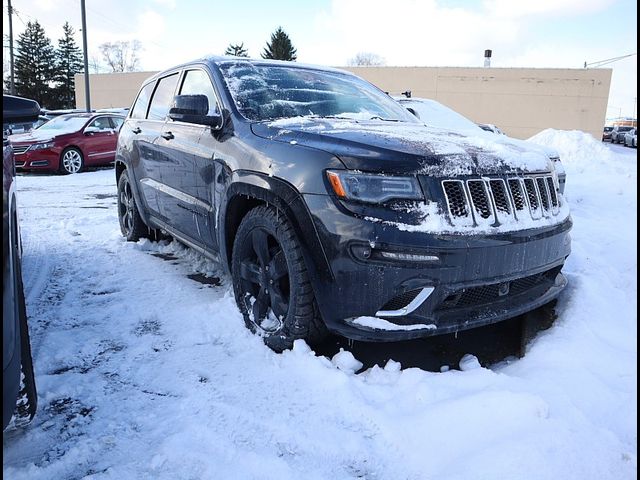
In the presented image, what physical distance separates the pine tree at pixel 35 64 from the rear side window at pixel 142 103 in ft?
163

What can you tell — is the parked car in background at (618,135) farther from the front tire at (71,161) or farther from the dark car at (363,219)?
the dark car at (363,219)

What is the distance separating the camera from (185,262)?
14.8ft

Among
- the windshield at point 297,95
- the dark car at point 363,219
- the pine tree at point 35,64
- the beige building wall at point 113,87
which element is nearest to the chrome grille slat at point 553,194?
the dark car at point 363,219

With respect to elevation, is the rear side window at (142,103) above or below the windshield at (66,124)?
above

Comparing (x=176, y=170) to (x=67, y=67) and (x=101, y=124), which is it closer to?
(x=101, y=124)

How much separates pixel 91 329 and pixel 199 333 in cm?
67

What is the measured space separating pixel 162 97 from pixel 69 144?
8.46m

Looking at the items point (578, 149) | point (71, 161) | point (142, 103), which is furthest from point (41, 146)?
point (578, 149)

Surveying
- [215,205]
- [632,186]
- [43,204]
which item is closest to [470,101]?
[632,186]

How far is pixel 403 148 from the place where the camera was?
238 cm

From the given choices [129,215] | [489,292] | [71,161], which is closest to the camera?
[489,292]

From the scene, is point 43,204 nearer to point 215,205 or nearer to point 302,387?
point 215,205

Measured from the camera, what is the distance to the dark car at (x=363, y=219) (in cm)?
226

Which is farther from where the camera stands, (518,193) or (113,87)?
(113,87)
